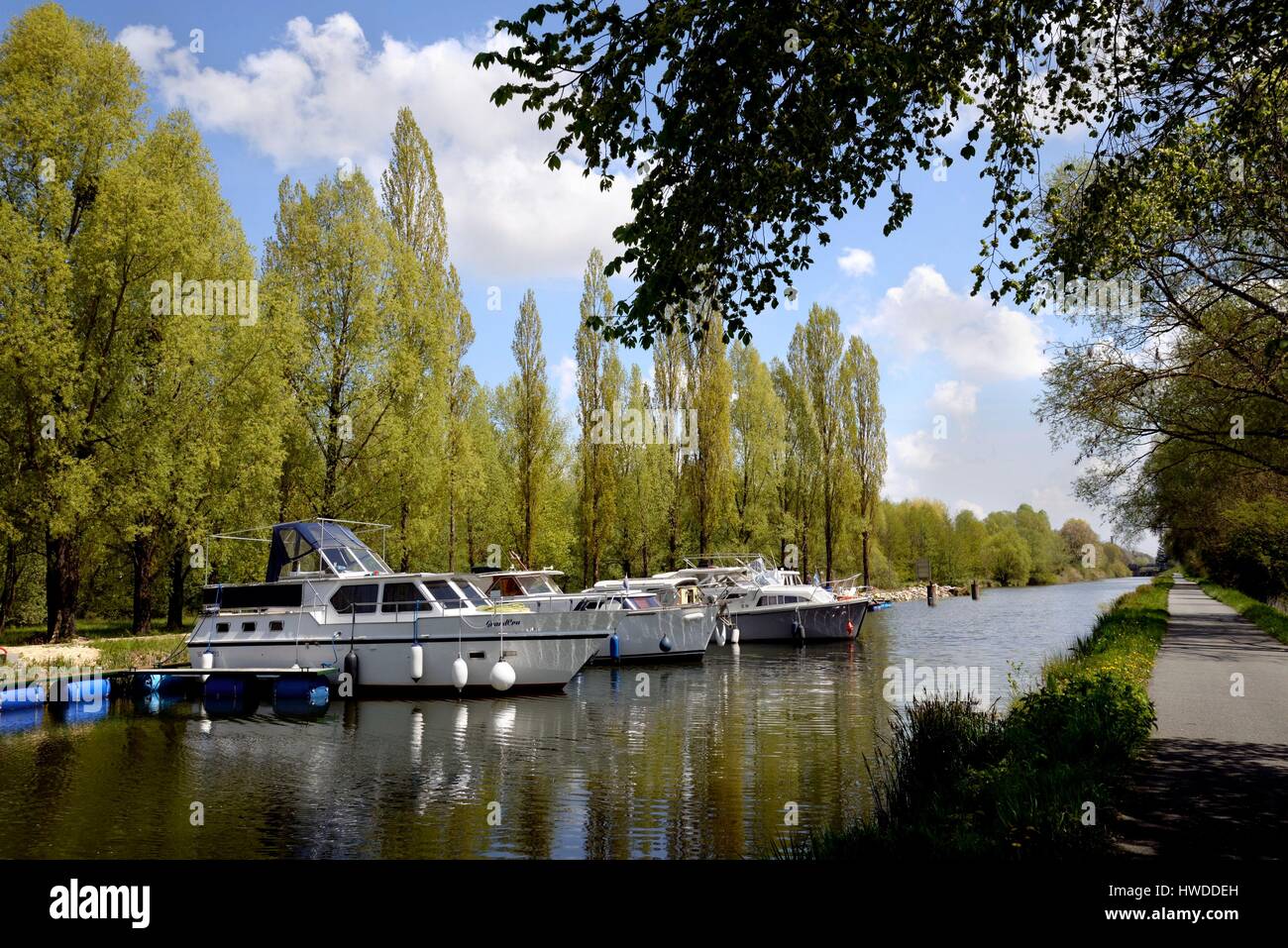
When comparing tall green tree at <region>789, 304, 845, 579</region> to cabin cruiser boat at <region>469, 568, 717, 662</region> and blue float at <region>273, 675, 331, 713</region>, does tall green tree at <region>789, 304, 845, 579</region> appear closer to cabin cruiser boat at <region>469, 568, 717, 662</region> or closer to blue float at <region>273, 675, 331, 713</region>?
cabin cruiser boat at <region>469, 568, 717, 662</region>

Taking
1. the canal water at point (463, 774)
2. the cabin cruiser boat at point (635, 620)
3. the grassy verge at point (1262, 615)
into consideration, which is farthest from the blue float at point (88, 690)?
the grassy verge at point (1262, 615)

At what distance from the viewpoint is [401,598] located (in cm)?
2500

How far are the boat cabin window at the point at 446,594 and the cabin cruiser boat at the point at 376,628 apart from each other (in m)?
0.03

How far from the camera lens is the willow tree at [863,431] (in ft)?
210

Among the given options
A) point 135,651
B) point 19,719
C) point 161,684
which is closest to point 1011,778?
point 19,719

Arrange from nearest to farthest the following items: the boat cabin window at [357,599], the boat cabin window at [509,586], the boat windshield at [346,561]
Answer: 1. the boat cabin window at [357,599]
2. the boat windshield at [346,561]
3. the boat cabin window at [509,586]

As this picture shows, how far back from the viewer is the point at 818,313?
62.5 metres

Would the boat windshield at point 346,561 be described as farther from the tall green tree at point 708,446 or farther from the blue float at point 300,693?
the tall green tree at point 708,446

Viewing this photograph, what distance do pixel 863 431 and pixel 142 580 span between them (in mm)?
48659

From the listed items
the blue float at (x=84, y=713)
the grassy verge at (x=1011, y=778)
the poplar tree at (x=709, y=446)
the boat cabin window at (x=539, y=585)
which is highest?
the poplar tree at (x=709, y=446)


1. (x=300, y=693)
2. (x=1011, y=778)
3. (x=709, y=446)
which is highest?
(x=709, y=446)

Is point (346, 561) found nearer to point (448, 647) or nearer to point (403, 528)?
point (448, 647)
